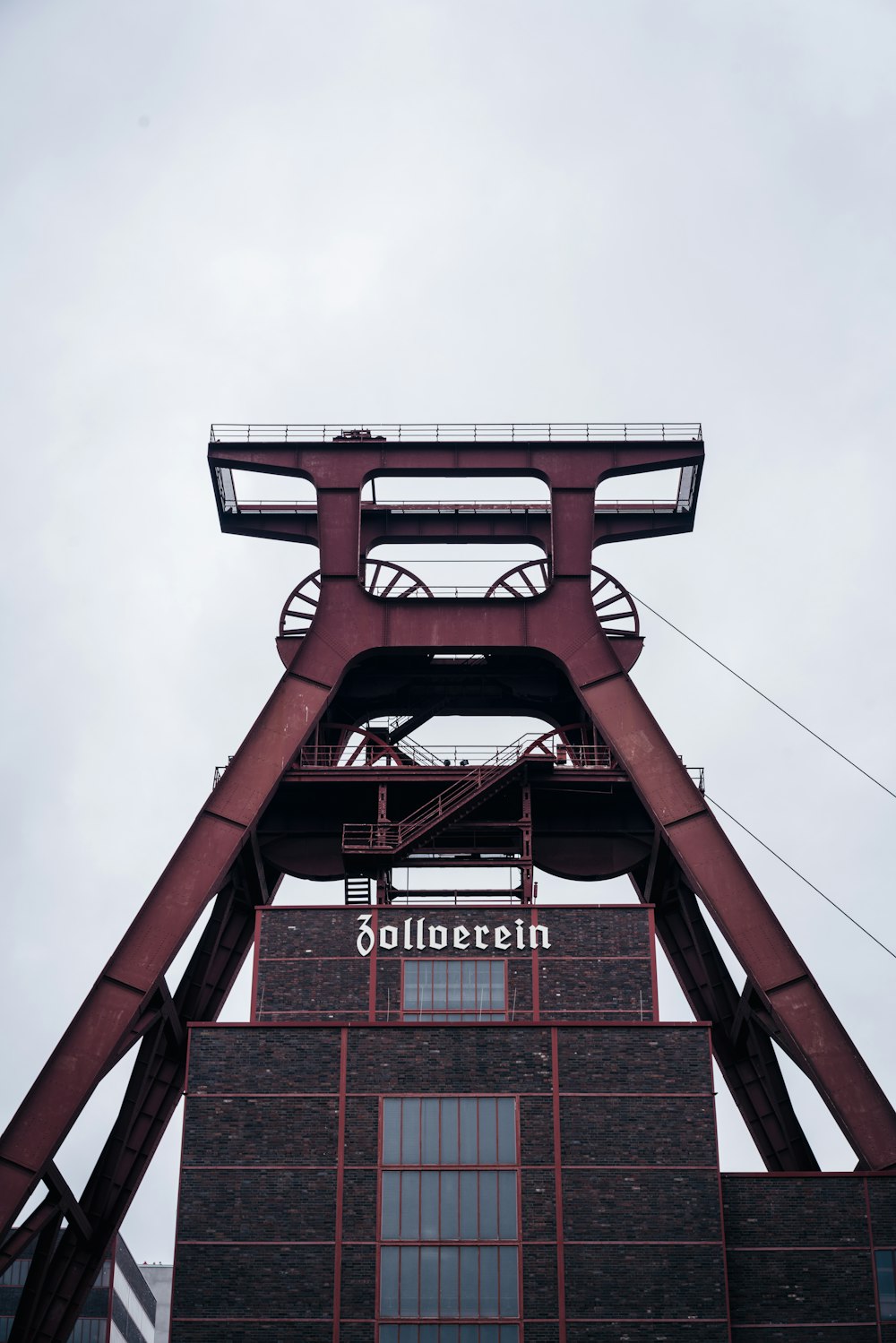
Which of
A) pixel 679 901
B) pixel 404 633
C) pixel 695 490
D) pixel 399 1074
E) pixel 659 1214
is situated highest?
pixel 695 490

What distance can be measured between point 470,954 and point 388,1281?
24.7ft

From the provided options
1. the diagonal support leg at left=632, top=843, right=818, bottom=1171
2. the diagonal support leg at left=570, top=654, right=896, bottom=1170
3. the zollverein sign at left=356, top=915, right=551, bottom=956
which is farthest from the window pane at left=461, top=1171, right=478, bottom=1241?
the diagonal support leg at left=632, top=843, right=818, bottom=1171

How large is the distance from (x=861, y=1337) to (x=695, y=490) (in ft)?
73.5

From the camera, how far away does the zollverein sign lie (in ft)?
129

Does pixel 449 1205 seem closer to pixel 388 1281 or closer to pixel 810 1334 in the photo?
pixel 388 1281

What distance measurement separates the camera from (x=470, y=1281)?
34.8 meters

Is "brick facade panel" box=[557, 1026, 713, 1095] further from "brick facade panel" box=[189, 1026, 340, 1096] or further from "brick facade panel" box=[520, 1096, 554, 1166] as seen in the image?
"brick facade panel" box=[189, 1026, 340, 1096]

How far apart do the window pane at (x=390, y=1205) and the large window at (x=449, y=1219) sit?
0.02 metres

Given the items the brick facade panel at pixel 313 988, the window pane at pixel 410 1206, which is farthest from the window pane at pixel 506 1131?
the brick facade panel at pixel 313 988

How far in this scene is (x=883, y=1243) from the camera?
1395 inches

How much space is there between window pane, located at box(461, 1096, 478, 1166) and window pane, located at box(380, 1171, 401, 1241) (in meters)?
1.43

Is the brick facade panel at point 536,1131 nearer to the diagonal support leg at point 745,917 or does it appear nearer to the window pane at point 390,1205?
the window pane at point 390,1205

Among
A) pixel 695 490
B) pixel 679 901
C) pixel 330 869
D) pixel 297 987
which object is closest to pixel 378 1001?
pixel 297 987

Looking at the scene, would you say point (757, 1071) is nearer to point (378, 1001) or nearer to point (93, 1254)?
point (378, 1001)
